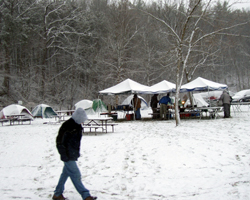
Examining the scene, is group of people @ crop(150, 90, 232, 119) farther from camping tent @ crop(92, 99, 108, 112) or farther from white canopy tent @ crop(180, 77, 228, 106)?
camping tent @ crop(92, 99, 108, 112)

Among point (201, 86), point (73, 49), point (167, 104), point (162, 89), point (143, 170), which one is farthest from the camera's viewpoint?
point (73, 49)

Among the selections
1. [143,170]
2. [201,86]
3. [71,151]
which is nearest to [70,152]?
[71,151]

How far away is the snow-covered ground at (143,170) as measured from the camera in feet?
12.7

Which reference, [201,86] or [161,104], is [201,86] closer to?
[201,86]

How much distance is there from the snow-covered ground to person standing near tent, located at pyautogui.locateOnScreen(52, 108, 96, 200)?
36 cm

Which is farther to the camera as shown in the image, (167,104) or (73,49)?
(73,49)

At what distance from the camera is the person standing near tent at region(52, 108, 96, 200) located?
3.48 m

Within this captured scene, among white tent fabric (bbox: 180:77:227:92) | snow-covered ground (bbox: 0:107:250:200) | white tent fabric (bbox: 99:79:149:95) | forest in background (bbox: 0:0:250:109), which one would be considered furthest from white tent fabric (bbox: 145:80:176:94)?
snow-covered ground (bbox: 0:107:250:200)

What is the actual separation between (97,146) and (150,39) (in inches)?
1048

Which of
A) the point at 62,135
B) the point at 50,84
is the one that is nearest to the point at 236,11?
the point at 62,135

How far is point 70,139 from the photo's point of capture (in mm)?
3576

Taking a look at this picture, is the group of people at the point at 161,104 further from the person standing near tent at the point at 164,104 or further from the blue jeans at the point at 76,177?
the blue jeans at the point at 76,177

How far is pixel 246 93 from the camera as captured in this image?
98.3 feet

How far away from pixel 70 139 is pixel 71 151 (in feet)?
0.56
